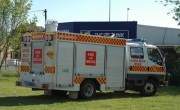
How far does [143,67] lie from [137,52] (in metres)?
0.75

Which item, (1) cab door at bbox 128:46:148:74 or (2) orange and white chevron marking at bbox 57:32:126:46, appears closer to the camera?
(2) orange and white chevron marking at bbox 57:32:126:46

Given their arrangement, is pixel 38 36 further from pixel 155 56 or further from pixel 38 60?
pixel 155 56

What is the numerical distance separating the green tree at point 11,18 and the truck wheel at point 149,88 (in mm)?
14706

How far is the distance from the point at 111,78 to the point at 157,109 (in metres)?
3.74

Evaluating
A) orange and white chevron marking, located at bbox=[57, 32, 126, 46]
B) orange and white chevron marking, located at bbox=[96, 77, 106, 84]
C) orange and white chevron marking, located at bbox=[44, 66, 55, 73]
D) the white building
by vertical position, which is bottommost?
orange and white chevron marking, located at bbox=[96, 77, 106, 84]

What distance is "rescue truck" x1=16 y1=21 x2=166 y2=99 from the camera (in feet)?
48.1

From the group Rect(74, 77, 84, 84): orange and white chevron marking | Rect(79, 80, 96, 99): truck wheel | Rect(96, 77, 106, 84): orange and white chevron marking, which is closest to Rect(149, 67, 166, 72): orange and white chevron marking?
Rect(96, 77, 106, 84): orange and white chevron marking

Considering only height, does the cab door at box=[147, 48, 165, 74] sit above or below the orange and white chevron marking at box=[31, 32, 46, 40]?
below

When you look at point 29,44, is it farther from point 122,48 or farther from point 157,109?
point 157,109

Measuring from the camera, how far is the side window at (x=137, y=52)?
17.8m

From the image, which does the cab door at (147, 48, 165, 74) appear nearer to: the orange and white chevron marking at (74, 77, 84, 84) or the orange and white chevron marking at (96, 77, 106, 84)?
the orange and white chevron marking at (96, 77, 106, 84)

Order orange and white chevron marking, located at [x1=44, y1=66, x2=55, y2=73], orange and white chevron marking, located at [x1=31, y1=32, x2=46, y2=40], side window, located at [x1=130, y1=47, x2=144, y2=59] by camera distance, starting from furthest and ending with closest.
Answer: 1. side window, located at [x1=130, y1=47, x2=144, y2=59]
2. orange and white chevron marking, located at [x1=31, y1=32, x2=46, y2=40]
3. orange and white chevron marking, located at [x1=44, y1=66, x2=55, y2=73]

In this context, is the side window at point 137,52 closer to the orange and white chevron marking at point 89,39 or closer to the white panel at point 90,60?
the orange and white chevron marking at point 89,39

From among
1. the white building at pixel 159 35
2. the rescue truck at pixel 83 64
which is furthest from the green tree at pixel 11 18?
the rescue truck at pixel 83 64
